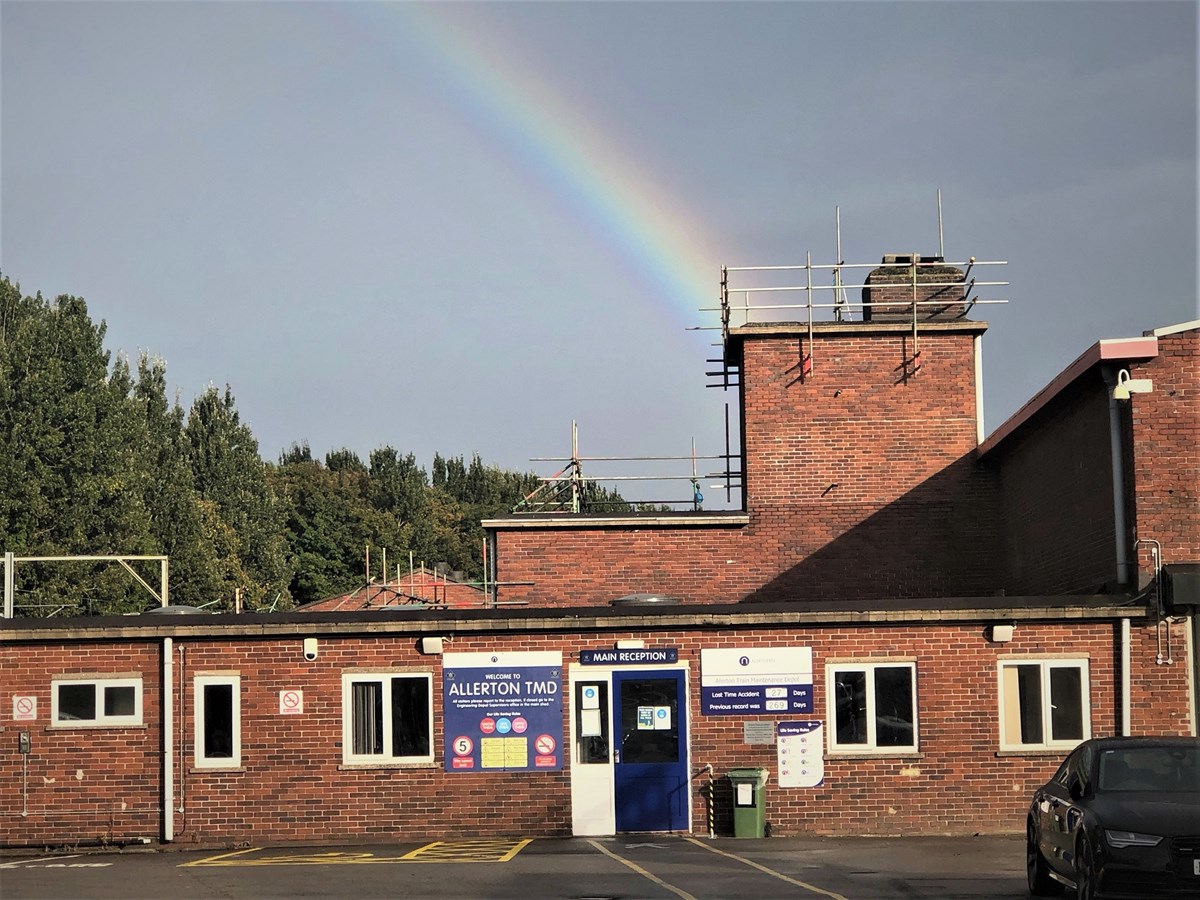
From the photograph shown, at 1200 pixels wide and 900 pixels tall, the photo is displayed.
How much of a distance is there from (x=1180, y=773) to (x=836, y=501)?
17343mm

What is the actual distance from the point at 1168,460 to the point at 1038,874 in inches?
325

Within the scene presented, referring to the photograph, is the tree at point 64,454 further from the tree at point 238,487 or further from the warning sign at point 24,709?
the warning sign at point 24,709

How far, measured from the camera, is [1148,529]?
20656 mm

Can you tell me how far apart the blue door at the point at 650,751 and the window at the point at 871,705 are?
2.13 m

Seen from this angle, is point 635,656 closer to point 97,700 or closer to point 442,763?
point 442,763

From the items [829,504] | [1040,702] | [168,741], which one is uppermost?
[829,504]

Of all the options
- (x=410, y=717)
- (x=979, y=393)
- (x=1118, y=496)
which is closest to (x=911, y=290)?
(x=979, y=393)

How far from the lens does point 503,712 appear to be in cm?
2142

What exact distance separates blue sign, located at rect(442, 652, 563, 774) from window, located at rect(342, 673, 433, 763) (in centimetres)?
32

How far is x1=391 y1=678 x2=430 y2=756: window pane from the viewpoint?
845 inches

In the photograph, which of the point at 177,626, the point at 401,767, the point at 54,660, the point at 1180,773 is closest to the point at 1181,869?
the point at 1180,773

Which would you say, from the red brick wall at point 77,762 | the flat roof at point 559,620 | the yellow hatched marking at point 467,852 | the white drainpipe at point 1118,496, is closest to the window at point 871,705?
the flat roof at point 559,620

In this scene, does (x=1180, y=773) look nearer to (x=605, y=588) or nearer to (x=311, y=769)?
(x=311, y=769)

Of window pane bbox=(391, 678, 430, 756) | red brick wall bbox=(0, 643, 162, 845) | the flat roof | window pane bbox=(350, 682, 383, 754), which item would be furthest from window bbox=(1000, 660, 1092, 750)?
red brick wall bbox=(0, 643, 162, 845)
